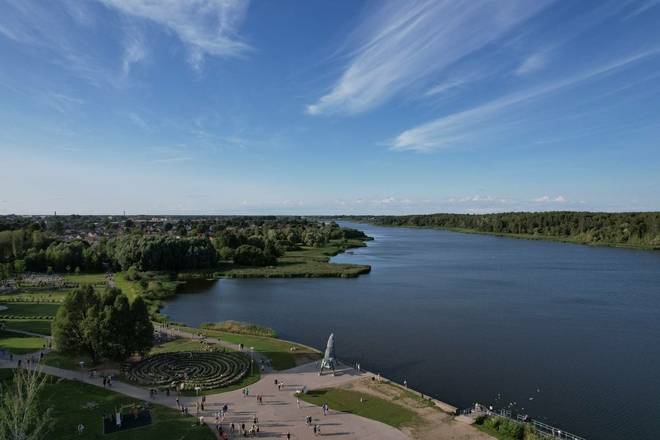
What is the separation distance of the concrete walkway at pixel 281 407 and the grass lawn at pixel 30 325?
1441cm

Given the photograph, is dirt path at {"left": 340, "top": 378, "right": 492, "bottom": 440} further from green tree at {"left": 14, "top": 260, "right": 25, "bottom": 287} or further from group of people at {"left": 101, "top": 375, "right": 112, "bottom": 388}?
green tree at {"left": 14, "top": 260, "right": 25, "bottom": 287}

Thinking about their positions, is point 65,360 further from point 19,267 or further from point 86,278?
point 19,267

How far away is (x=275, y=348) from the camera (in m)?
46.0

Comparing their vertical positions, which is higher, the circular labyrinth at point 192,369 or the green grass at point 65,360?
the circular labyrinth at point 192,369

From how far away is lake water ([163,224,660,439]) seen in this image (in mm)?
36512

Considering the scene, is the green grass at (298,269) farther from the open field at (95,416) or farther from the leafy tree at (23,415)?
the leafy tree at (23,415)

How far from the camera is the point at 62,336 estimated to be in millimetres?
39750

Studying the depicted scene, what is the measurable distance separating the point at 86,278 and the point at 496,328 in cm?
8108

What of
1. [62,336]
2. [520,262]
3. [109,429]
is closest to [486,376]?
[109,429]

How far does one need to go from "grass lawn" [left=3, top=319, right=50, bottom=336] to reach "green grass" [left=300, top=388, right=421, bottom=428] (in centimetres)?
3665

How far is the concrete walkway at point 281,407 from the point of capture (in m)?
29.1

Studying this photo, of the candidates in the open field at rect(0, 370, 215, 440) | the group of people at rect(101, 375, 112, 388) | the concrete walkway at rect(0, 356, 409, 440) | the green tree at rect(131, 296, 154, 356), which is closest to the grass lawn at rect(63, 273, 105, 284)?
the concrete walkway at rect(0, 356, 409, 440)

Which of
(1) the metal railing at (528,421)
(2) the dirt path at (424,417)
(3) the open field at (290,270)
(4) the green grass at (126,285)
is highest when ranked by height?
(3) the open field at (290,270)

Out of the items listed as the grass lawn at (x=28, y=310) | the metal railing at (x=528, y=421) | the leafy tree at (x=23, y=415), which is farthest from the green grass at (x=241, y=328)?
the metal railing at (x=528, y=421)
